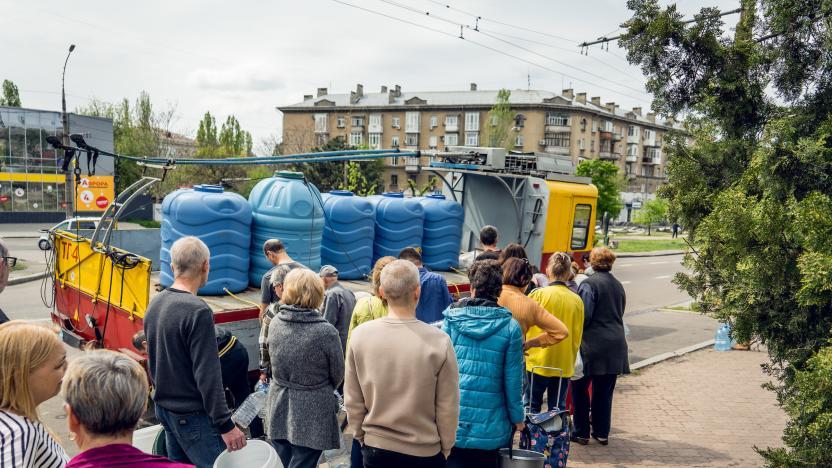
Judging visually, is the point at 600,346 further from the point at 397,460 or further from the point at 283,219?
the point at 283,219

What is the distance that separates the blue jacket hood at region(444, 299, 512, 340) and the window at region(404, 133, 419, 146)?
254ft

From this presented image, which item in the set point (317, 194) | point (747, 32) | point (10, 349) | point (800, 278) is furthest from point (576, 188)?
point (10, 349)

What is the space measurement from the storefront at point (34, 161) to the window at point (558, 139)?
5191 centimetres

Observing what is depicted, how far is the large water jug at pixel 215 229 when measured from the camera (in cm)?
629

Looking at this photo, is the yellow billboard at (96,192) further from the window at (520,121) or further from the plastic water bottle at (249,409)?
the window at (520,121)

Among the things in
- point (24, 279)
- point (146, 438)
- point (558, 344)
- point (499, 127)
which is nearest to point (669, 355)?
point (558, 344)

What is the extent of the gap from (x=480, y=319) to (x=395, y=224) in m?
4.67

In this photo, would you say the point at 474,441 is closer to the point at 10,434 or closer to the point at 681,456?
the point at 10,434

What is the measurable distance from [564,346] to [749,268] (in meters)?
2.01

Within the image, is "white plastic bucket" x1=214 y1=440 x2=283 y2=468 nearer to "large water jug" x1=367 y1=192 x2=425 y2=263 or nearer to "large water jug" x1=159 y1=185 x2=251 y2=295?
"large water jug" x1=159 y1=185 x2=251 y2=295

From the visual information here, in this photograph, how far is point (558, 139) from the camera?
77.1m

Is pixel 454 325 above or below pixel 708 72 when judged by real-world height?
below

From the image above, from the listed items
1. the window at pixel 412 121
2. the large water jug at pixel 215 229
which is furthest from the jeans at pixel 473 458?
the window at pixel 412 121

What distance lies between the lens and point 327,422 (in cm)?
384
